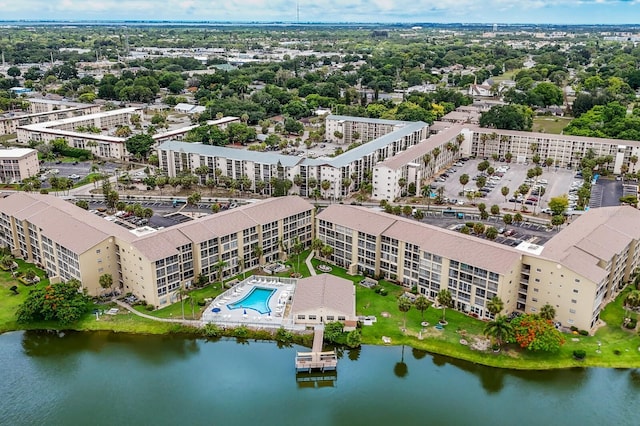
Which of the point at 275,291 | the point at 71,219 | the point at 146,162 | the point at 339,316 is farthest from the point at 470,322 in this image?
the point at 146,162

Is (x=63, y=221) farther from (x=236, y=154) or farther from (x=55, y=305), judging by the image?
(x=236, y=154)

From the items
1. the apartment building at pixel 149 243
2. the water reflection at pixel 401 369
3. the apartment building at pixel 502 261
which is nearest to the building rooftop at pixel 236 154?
the apartment building at pixel 149 243

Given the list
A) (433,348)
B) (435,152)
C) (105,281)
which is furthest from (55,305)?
(435,152)

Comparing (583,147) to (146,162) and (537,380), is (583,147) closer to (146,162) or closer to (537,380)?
(537,380)

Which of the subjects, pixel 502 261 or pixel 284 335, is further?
pixel 502 261

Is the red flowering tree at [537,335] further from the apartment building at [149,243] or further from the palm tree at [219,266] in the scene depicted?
the palm tree at [219,266]

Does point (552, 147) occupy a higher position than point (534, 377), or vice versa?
point (552, 147)
